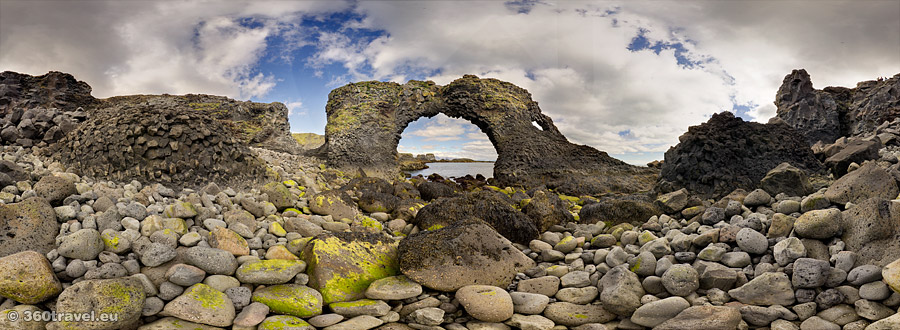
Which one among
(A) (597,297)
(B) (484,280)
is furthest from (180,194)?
(A) (597,297)

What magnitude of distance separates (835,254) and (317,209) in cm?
672

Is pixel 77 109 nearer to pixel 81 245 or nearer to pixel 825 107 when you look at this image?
pixel 81 245

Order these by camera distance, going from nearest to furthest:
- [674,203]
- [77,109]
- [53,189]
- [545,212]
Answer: [53,189], [674,203], [545,212], [77,109]

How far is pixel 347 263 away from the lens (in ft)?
15.4

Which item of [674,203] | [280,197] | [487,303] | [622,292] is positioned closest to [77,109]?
[280,197]

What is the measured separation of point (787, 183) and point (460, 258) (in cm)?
655

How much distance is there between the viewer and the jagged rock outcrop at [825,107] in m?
23.5

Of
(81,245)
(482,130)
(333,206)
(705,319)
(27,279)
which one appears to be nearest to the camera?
(27,279)

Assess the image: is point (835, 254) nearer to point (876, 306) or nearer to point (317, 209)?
point (876, 306)

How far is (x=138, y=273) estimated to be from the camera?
Result: 13.3 feet

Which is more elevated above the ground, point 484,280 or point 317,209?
point 317,209

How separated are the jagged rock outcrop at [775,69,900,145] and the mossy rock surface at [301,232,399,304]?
28.8 m

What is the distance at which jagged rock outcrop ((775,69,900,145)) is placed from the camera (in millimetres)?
23522

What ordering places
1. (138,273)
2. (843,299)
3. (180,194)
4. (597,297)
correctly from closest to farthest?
(843,299) < (138,273) < (597,297) < (180,194)
